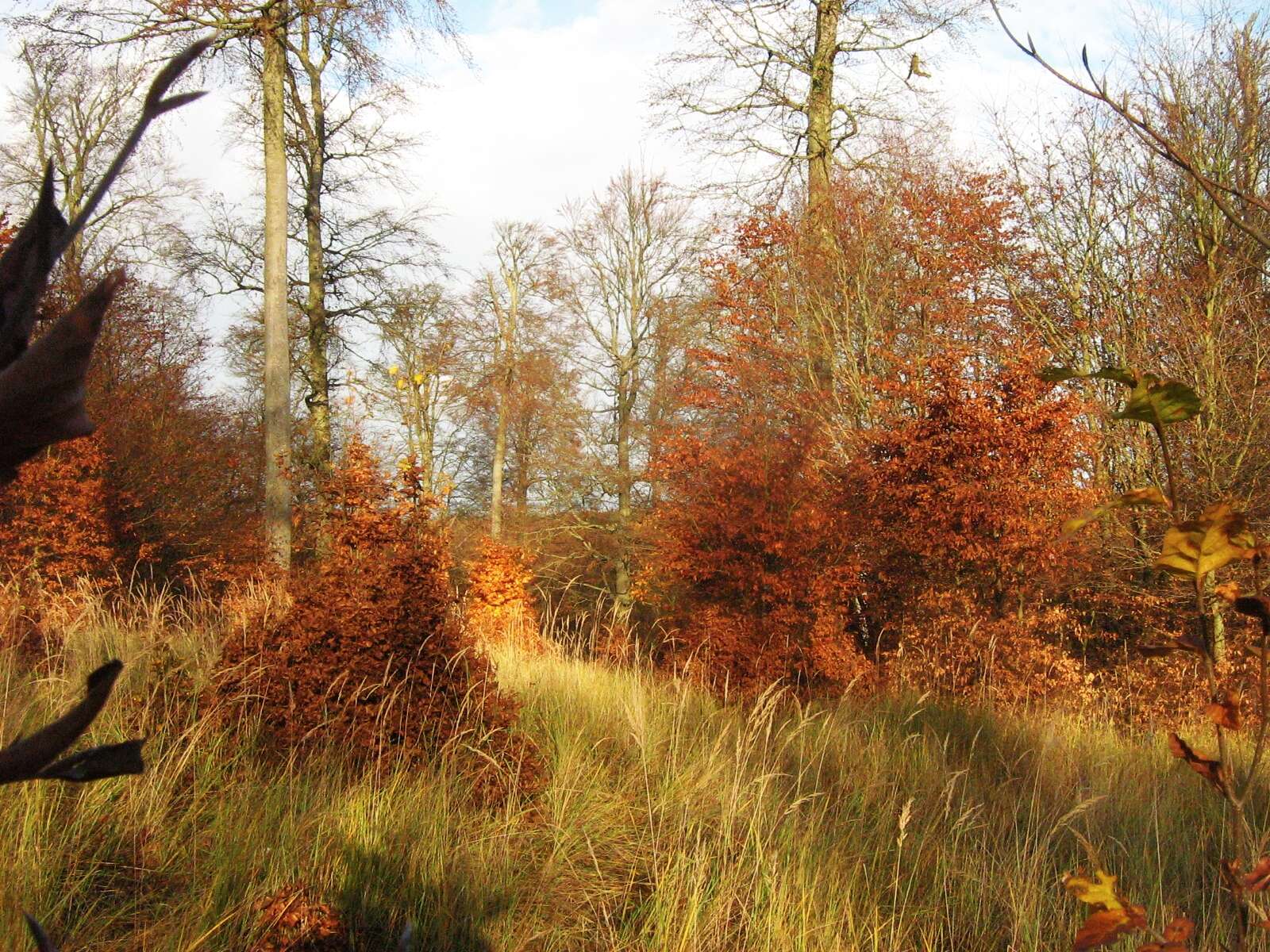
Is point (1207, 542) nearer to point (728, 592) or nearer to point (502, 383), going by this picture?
point (728, 592)

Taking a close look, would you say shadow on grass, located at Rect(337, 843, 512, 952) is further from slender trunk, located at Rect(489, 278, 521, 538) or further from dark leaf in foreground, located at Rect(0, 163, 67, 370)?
slender trunk, located at Rect(489, 278, 521, 538)

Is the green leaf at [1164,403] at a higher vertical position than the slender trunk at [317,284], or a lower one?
lower

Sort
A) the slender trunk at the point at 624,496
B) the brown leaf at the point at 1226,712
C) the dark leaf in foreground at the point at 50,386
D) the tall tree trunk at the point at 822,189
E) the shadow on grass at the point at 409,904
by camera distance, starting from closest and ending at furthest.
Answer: the dark leaf in foreground at the point at 50,386 < the brown leaf at the point at 1226,712 < the shadow on grass at the point at 409,904 < the tall tree trunk at the point at 822,189 < the slender trunk at the point at 624,496

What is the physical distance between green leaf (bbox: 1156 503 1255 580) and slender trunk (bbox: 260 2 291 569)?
9735 mm

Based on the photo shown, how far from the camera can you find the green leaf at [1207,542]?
1031mm

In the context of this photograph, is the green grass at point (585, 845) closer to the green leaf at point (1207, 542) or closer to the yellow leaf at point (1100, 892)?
the yellow leaf at point (1100, 892)

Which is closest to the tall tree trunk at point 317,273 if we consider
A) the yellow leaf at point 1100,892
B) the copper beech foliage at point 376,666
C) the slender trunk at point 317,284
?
the slender trunk at point 317,284

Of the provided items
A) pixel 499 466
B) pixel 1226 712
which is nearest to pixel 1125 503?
pixel 1226 712

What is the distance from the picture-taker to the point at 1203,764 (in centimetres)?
117

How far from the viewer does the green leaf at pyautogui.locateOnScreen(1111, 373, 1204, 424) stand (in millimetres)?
1033

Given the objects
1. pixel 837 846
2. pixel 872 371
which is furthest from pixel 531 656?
pixel 872 371

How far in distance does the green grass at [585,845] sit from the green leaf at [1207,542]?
2.08 metres

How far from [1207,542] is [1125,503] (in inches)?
5.8

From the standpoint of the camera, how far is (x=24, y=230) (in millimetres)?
440
